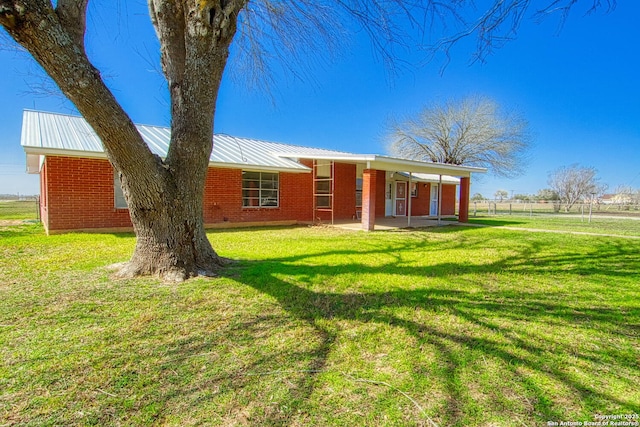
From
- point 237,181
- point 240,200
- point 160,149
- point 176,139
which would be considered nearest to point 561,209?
point 240,200

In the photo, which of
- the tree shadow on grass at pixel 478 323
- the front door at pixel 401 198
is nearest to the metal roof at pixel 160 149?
the front door at pixel 401 198

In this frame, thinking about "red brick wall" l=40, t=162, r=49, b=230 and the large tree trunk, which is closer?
the large tree trunk

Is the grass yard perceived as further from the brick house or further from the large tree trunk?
the brick house

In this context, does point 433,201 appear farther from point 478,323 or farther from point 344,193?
point 478,323

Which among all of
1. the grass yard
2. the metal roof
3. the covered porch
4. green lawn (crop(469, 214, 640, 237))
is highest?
the metal roof

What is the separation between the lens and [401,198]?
60.7ft

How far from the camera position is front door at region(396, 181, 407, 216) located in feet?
60.1

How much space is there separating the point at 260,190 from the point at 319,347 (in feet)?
35.1

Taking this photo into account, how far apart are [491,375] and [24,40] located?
17.0 ft

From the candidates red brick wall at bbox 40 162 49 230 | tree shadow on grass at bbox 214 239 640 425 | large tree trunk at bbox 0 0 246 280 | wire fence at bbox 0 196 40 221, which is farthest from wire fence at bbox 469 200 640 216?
wire fence at bbox 0 196 40 221

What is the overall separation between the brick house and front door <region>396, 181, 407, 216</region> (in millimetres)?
58

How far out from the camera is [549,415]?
199 cm

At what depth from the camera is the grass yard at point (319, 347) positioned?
6.69 ft

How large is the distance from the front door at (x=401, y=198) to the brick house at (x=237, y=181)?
0.06 meters
